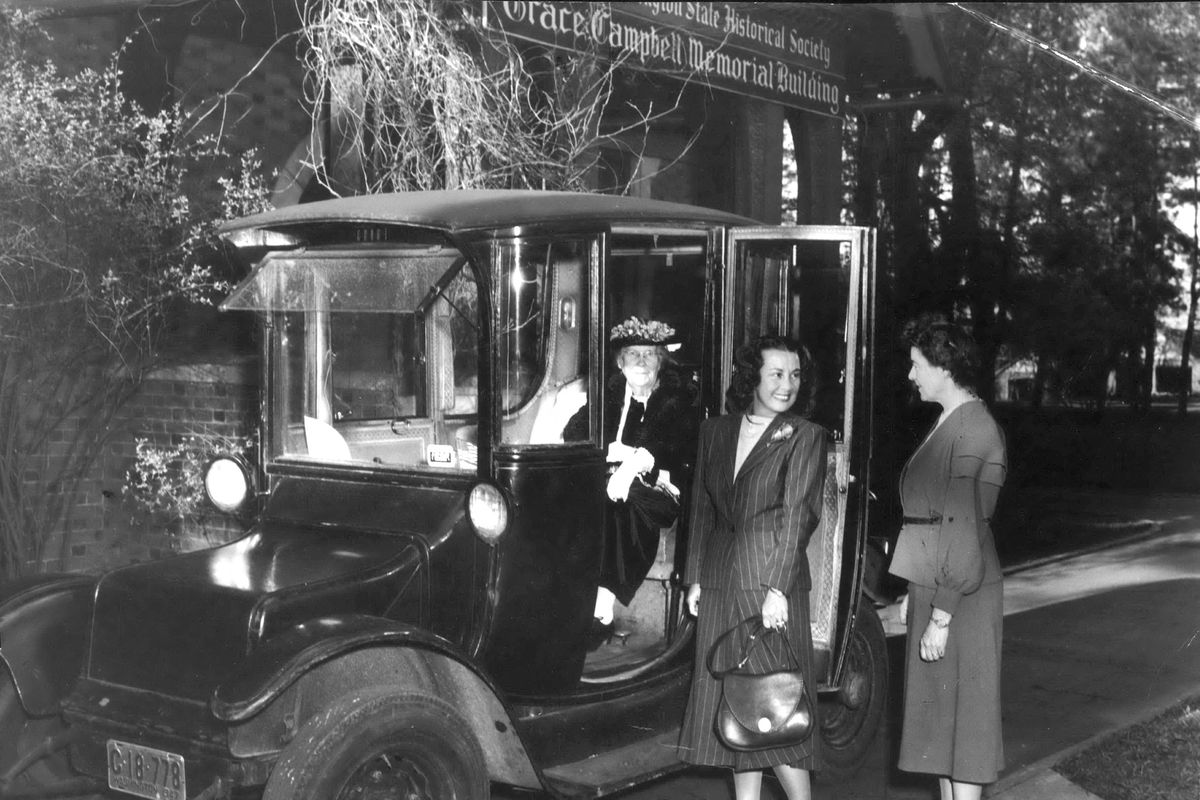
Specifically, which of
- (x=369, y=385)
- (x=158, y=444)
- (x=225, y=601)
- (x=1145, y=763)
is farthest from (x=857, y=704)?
(x=158, y=444)

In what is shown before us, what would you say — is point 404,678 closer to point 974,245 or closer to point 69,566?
point 69,566

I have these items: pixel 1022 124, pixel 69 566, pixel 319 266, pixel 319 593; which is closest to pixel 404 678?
pixel 319 593

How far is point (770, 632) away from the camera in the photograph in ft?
14.2

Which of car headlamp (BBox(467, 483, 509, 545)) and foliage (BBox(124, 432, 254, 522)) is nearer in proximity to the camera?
→ car headlamp (BBox(467, 483, 509, 545))

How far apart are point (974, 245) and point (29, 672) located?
31.2ft

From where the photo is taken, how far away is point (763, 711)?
4.23 meters

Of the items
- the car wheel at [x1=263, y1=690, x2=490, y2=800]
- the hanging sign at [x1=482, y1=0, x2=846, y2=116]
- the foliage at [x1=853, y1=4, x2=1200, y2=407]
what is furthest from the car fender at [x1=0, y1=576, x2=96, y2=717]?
the foliage at [x1=853, y1=4, x2=1200, y2=407]

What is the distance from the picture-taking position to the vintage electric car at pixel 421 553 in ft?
12.6

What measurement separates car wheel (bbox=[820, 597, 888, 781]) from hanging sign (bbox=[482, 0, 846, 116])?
4081 millimetres

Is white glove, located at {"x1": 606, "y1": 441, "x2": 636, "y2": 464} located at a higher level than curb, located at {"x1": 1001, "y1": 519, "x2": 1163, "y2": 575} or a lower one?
higher

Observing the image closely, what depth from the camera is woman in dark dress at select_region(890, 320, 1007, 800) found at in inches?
165

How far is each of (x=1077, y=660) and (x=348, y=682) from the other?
17.3 ft

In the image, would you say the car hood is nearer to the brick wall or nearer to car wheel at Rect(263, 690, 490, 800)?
car wheel at Rect(263, 690, 490, 800)

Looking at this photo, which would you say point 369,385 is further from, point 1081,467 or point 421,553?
point 1081,467
